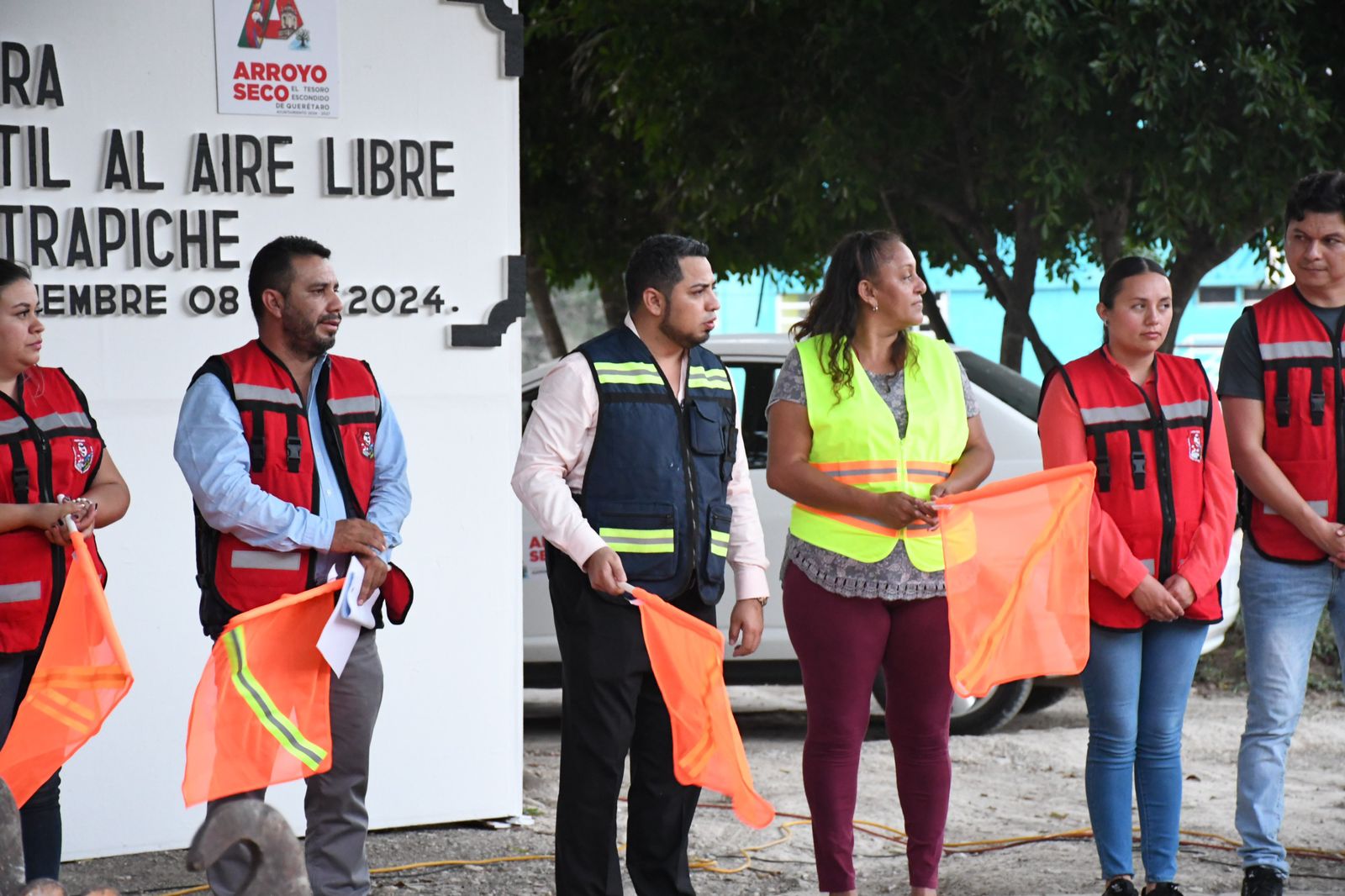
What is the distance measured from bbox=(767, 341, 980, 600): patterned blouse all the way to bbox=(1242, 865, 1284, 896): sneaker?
1290mm

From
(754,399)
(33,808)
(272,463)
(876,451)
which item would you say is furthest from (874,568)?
(754,399)

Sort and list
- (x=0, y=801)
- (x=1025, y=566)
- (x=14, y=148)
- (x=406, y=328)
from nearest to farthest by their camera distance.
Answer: (x=0, y=801)
(x=1025, y=566)
(x=14, y=148)
(x=406, y=328)

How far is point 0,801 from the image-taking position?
8.94 feet

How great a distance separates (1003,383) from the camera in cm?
823

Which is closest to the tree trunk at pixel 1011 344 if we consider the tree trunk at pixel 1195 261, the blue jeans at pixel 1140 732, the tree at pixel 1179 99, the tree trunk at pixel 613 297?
the tree trunk at pixel 1195 261

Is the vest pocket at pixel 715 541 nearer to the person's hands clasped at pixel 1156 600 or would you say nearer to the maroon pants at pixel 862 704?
the maroon pants at pixel 862 704

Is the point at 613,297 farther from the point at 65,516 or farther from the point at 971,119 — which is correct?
the point at 65,516

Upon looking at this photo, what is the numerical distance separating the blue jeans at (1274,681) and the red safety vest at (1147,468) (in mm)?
204

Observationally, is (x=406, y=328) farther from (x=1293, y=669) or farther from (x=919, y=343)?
(x=1293, y=669)

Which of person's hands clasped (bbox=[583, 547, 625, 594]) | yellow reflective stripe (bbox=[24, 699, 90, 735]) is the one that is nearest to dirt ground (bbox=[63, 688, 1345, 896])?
yellow reflective stripe (bbox=[24, 699, 90, 735])

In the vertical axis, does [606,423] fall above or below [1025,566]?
above

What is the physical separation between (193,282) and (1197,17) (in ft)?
19.7

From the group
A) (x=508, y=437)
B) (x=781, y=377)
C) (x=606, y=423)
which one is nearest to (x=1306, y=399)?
(x=781, y=377)

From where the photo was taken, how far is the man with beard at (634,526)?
14.7 feet
